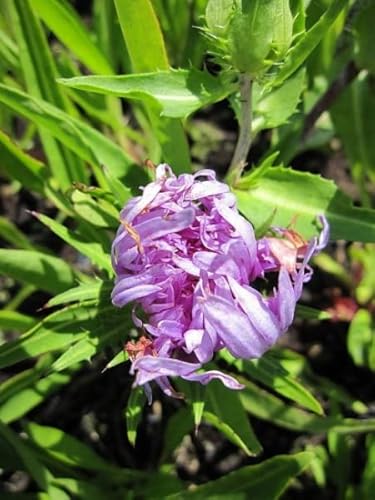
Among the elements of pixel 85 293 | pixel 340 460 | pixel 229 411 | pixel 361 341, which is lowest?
pixel 340 460

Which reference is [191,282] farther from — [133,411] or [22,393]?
[22,393]

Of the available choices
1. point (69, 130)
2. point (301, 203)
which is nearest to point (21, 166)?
point (69, 130)

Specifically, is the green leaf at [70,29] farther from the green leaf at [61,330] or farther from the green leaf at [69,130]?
the green leaf at [61,330]

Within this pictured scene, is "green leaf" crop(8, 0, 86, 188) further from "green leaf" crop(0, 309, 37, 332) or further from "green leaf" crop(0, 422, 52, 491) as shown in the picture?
"green leaf" crop(0, 422, 52, 491)

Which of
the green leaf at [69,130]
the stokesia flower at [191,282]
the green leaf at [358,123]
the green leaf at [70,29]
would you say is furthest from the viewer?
the green leaf at [358,123]

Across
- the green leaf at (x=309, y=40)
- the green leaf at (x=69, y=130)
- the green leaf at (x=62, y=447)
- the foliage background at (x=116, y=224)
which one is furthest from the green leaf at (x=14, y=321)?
the green leaf at (x=309, y=40)
